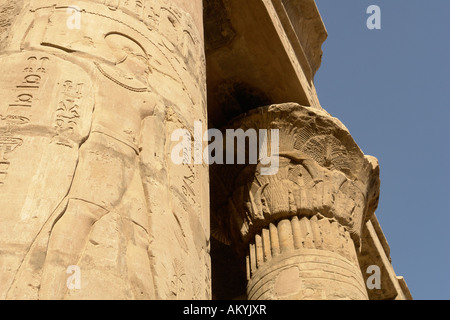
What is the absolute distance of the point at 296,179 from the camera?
7.33 meters

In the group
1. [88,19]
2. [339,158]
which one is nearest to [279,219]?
[339,158]

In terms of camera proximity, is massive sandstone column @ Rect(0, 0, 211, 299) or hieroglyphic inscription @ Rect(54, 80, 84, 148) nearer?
massive sandstone column @ Rect(0, 0, 211, 299)

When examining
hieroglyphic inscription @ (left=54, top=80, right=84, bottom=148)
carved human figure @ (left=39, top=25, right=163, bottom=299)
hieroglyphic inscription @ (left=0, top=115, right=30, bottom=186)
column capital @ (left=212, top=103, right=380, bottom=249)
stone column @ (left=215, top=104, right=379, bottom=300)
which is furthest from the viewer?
column capital @ (left=212, top=103, right=380, bottom=249)

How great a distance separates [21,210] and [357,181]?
5394mm

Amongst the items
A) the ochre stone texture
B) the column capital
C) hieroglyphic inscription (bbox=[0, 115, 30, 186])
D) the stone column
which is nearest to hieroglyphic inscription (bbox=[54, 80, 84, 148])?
the ochre stone texture

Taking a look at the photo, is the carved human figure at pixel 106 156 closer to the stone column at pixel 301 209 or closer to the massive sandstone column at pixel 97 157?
the massive sandstone column at pixel 97 157

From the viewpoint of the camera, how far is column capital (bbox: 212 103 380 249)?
716cm

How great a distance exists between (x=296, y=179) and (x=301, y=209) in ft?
1.33

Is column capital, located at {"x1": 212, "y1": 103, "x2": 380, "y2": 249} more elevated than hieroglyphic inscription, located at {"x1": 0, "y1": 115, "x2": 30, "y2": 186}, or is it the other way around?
column capital, located at {"x1": 212, "y1": 103, "x2": 380, "y2": 249}

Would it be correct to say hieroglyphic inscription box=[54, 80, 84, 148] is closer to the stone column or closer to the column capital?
the stone column

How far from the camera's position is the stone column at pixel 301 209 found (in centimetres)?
663

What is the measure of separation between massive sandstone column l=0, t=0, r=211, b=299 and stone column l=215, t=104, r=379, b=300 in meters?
2.64

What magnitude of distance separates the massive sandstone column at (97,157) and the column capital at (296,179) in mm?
2802

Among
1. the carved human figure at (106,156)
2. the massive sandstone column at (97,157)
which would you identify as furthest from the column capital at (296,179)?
the carved human figure at (106,156)
